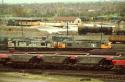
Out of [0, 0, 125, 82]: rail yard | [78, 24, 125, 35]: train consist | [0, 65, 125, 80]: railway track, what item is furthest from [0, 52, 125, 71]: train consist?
[78, 24, 125, 35]: train consist

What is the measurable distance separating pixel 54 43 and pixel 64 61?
431 centimetres

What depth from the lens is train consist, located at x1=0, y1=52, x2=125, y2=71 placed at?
15422mm

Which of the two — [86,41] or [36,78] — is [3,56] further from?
[86,41]

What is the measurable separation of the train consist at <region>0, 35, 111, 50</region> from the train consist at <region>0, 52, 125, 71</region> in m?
2.76

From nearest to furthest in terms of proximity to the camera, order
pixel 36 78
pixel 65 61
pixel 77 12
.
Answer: pixel 36 78 < pixel 65 61 < pixel 77 12

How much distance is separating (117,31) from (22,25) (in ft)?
26.2

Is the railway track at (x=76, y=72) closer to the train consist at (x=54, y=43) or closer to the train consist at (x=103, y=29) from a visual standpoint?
the train consist at (x=54, y=43)

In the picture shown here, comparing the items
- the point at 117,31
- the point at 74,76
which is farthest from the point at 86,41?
the point at 74,76

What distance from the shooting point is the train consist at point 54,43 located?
1961 cm

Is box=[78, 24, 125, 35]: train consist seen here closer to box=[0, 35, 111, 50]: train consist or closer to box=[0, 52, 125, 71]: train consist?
box=[0, 35, 111, 50]: train consist

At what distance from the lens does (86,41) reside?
19734mm

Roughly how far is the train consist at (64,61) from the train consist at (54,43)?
276 cm

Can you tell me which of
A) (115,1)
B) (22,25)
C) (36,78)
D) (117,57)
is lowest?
(36,78)

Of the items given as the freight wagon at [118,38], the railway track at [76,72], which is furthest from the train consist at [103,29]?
the railway track at [76,72]
